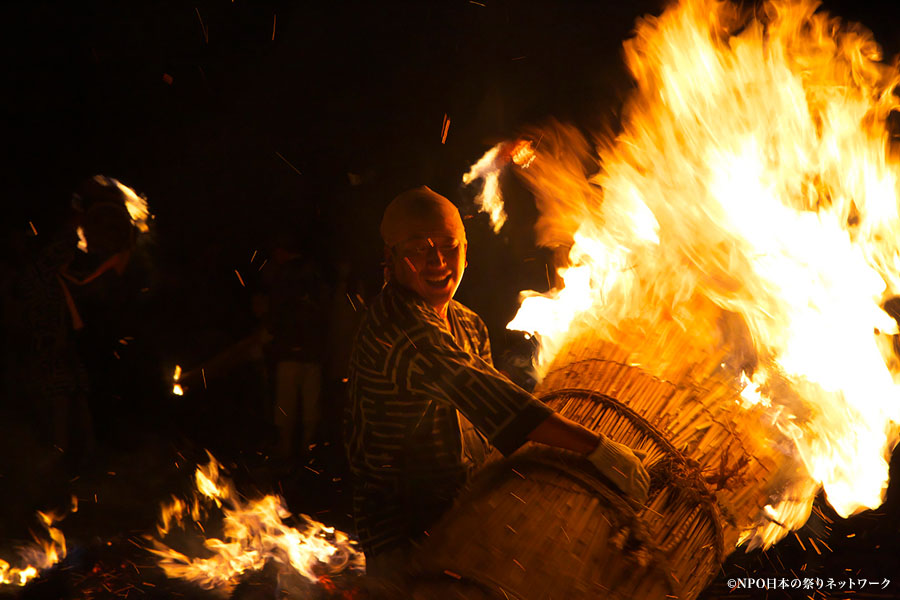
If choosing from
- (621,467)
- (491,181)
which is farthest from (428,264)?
(491,181)

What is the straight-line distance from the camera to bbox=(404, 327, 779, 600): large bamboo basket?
6.22ft

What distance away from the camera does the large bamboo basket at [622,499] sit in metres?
1.89

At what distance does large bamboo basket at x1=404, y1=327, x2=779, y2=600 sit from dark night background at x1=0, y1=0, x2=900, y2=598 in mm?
3270

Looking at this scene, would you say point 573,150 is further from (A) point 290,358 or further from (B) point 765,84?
(A) point 290,358

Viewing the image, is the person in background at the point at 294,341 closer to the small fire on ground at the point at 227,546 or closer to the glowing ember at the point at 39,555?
the small fire on ground at the point at 227,546

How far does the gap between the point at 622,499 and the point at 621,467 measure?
94 mm

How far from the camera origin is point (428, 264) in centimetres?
241

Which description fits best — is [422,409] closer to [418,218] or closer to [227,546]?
[418,218]

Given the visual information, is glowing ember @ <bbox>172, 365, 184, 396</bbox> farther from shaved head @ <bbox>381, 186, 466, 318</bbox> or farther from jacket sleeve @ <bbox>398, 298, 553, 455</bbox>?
jacket sleeve @ <bbox>398, 298, 553, 455</bbox>

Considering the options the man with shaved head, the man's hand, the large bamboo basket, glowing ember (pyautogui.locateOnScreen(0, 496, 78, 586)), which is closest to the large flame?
the large bamboo basket

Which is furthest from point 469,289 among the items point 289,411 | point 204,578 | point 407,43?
point 204,578

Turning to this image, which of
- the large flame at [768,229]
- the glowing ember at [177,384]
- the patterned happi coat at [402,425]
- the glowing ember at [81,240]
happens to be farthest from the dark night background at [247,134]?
the patterned happi coat at [402,425]

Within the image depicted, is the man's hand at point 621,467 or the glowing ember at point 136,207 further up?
the glowing ember at point 136,207

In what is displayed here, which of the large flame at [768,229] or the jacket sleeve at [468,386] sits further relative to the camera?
the large flame at [768,229]
